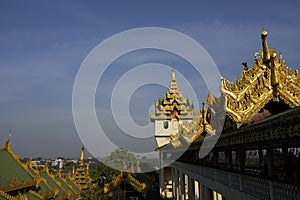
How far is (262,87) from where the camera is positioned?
5.55 meters

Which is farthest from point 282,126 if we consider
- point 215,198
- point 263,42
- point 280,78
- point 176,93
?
point 176,93

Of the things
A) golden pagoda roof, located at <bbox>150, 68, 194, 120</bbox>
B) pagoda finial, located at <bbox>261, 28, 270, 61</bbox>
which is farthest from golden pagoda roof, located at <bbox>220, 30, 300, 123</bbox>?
golden pagoda roof, located at <bbox>150, 68, 194, 120</bbox>

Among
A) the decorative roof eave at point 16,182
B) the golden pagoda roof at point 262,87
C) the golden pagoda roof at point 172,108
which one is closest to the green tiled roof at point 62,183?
the decorative roof eave at point 16,182

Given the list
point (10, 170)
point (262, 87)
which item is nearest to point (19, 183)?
point (10, 170)

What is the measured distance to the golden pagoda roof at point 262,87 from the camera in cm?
526

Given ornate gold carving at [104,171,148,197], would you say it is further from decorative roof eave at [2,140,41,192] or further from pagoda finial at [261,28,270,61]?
pagoda finial at [261,28,270,61]

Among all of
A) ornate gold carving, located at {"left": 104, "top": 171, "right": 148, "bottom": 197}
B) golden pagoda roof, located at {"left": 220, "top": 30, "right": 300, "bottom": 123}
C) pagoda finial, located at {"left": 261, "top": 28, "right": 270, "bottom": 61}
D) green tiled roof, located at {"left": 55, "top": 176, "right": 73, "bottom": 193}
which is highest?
pagoda finial, located at {"left": 261, "top": 28, "right": 270, "bottom": 61}

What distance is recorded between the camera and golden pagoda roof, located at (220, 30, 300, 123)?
5.26 metres

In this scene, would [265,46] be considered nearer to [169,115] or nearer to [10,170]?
[10,170]

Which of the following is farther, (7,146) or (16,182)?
(7,146)

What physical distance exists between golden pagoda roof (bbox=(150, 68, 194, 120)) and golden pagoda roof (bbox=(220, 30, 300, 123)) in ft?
64.2

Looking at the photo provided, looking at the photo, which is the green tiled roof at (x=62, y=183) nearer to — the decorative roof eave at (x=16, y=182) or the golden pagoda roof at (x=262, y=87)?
the decorative roof eave at (x=16, y=182)

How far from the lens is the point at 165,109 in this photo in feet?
84.3

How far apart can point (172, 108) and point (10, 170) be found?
15.0 m
